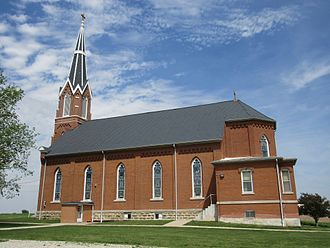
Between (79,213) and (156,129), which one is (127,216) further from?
(156,129)

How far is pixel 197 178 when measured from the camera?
3178 centimetres

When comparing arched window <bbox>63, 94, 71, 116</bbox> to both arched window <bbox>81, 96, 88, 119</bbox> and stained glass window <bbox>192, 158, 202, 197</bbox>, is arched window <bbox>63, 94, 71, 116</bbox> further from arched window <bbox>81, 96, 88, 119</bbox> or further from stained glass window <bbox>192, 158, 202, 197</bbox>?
stained glass window <bbox>192, 158, 202, 197</bbox>

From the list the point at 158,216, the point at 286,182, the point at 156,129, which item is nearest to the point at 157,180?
the point at 158,216

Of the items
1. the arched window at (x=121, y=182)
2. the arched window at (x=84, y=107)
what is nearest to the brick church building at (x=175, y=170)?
the arched window at (x=121, y=182)

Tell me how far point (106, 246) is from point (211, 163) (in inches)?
704

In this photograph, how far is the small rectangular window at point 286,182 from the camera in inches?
1082

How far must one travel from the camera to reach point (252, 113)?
33844mm

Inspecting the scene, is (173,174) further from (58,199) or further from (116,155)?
(58,199)

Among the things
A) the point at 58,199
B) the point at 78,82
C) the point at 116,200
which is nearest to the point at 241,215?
the point at 116,200

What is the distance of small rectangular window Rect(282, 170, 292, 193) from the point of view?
27.5 meters

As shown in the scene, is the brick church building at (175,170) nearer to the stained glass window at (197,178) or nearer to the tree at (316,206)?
the stained glass window at (197,178)

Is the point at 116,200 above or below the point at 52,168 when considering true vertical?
below

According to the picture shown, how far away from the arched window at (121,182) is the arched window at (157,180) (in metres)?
3.63

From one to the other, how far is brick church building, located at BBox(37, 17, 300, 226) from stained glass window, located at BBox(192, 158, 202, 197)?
0.31 ft
